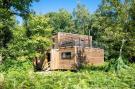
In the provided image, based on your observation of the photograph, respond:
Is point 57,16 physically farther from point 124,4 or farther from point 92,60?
point 124,4

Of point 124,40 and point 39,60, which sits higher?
point 124,40

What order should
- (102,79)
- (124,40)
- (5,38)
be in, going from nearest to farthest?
(102,79) < (5,38) < (124,40)

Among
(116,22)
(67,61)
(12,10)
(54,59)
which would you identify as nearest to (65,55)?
(67,61)

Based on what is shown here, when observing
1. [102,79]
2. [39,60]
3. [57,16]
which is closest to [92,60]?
[39,60]

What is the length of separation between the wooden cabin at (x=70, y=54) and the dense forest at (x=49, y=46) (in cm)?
288

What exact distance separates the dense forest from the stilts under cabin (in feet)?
9.46

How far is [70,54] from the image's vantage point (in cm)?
4788

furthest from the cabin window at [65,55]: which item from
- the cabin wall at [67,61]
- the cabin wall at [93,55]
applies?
the cabin wall at [93,55]

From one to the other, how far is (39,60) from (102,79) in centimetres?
3582

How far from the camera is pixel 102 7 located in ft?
121

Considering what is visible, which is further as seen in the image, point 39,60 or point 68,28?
point 68,28

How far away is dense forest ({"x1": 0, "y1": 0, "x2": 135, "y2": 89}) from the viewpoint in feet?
49.2

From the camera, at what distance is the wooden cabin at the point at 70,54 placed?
47531mm

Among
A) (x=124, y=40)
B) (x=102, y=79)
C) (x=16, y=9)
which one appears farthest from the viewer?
(x=124, y=40)
